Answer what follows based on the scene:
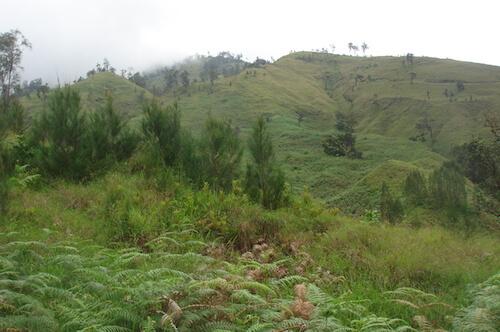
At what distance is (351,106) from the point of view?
405 ft

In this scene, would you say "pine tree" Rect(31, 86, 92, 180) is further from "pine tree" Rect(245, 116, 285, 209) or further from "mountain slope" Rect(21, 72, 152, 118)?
"mountain slope" Rect(21, 72, 152, 118)

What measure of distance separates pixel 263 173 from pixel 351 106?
115 metres

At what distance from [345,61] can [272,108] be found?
2658 inches

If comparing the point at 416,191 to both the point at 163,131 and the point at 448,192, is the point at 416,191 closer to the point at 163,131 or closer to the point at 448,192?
the point at 448,192

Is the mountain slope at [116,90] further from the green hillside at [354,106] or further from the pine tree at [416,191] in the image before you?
the pine tree at [416,191]

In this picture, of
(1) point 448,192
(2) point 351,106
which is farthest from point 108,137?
(2) point 351,106

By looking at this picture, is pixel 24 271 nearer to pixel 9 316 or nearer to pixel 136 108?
pixel 9 316

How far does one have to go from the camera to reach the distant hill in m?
68.7

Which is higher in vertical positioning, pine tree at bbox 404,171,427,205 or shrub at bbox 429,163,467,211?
shrub at bbox 429,163,467,211

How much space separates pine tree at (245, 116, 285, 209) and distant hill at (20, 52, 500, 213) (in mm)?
39024

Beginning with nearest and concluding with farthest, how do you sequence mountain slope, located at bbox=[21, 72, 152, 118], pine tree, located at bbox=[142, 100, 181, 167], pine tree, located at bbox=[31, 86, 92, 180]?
pine tree, located at bbox=[31, 86, 92, 180]
pine tree, located at bbox=[142, 100, 181, 167]
mountain slope, located at bbox=[21, 72, 152, 118]

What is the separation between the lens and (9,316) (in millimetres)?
4070

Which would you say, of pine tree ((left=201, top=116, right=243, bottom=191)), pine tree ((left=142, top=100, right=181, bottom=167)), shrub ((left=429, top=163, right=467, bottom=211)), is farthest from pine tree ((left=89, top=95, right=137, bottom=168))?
shrub ((left=429, top=163, right=467, bottom=211))

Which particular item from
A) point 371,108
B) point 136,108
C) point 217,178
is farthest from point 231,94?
point 217,178
